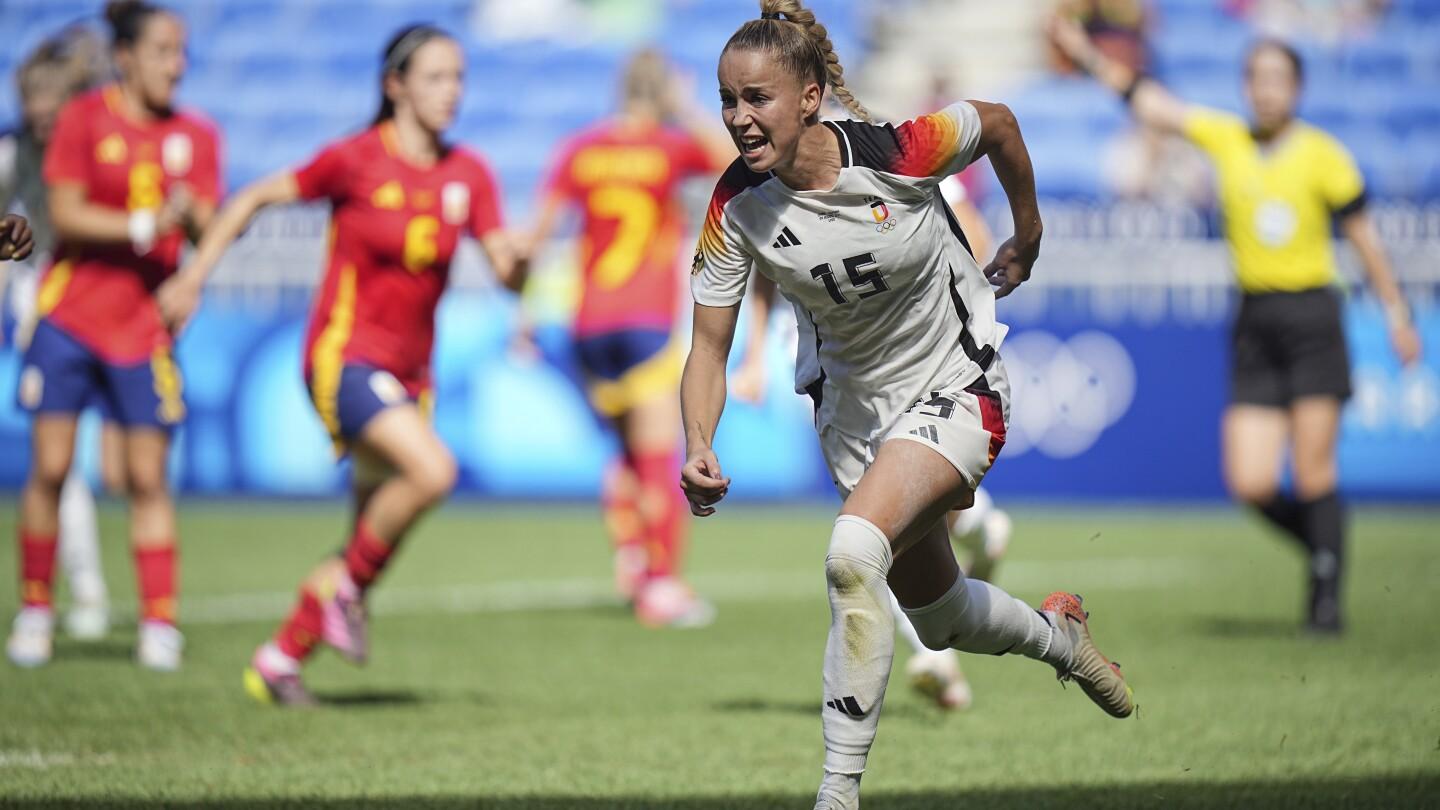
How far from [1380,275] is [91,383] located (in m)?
6.12

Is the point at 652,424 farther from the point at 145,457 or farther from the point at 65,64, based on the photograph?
the point at 65,64

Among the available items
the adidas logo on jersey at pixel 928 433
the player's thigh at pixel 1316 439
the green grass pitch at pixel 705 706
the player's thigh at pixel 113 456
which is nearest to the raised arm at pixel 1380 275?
the player's thigh at pixel 1316 439

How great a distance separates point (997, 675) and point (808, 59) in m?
3.84

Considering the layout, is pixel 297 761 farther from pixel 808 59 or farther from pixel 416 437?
pixel 808 59

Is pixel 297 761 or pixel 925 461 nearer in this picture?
pixel 925 461

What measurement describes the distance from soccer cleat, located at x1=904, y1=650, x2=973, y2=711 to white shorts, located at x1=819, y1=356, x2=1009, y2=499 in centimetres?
175

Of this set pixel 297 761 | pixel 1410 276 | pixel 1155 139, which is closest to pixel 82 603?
pixel 297 761

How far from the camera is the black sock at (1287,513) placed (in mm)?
9141

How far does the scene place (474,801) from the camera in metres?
4.93

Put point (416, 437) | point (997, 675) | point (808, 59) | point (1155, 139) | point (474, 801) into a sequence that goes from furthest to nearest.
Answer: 1. point (1155, 139)
2. point (997, 675)
3. point (416, 437)
4. point (474, 801)
5. point (808, 59)

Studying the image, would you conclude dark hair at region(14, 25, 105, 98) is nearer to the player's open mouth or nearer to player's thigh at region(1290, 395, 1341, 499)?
the player's open mouth

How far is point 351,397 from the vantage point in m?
6.85

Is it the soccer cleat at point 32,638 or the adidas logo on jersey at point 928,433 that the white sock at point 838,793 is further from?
the soccer cleat at point 32,638

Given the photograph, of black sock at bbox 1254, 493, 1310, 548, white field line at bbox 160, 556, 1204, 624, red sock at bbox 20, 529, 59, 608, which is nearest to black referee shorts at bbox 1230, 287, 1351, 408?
black sock at bbox 1254, 493, 1310, 548
